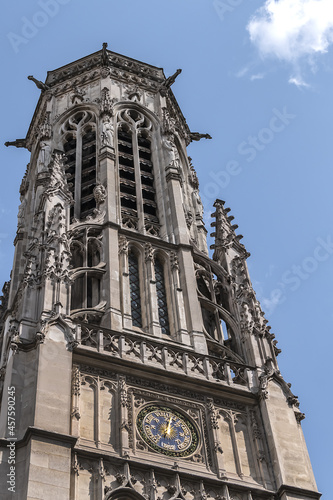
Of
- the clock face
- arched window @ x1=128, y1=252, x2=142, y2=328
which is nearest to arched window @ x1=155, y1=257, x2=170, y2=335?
arched window @ x1=128, y1=252, x2=142, y2=328

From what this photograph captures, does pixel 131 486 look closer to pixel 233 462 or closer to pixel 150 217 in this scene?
pixel 233 462

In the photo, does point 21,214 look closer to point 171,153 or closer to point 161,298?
point 171,153

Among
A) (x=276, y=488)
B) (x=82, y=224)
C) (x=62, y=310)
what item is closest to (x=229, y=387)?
(x=276, y=488)

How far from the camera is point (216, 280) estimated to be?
37344 mm

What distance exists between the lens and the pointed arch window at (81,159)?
39.9 meters

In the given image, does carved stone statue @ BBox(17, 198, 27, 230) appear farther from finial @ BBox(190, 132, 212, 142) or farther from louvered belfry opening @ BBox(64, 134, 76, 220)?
finial @ BBox(190, 132, 212, 142)

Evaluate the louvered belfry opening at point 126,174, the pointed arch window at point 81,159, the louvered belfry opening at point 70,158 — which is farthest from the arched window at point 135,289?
the louvered belfry opening at point 70,158

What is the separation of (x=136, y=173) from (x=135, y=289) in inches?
344

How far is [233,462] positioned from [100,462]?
4.69 meters

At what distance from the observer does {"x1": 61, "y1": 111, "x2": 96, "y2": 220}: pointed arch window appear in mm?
39938

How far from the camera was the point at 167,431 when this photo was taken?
27.7 metres

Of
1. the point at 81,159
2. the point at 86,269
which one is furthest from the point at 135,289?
Answer: the point at 81,159

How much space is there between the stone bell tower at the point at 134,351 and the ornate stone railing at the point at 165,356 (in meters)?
0.05

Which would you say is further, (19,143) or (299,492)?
(19,143)
